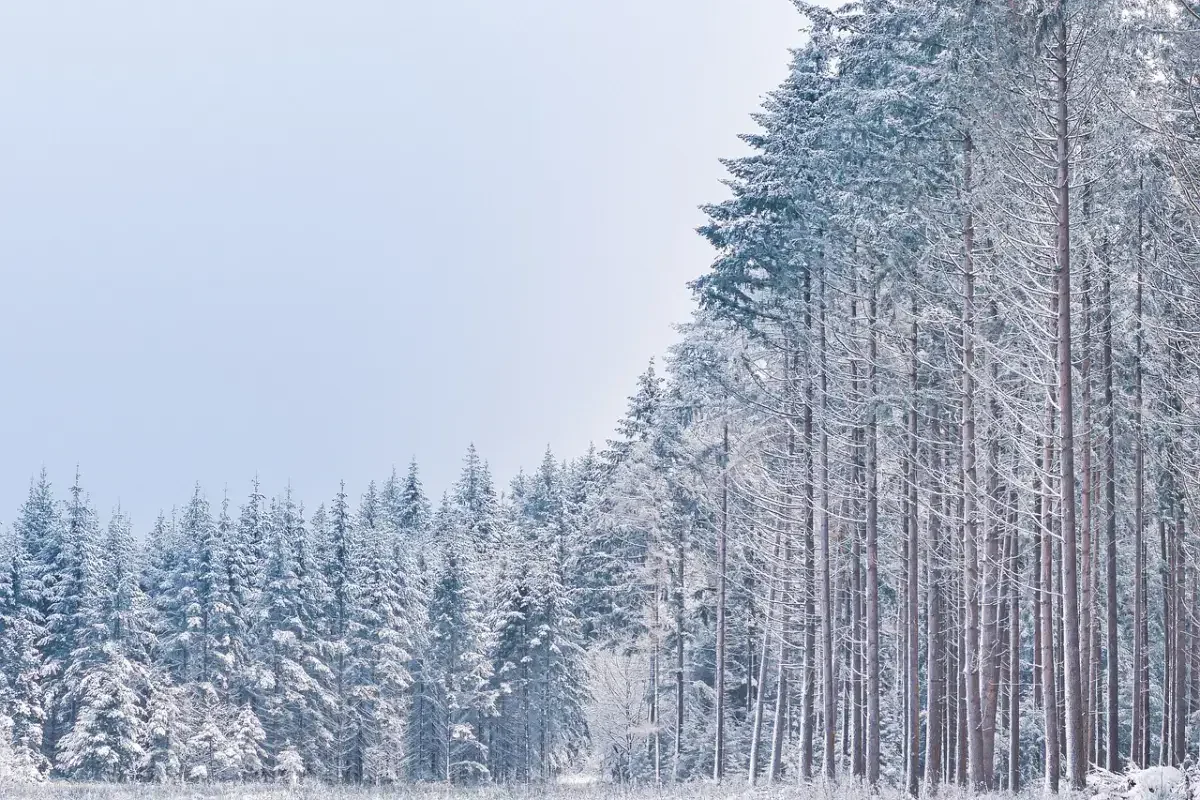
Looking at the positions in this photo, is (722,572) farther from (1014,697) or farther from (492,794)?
(1014,697)

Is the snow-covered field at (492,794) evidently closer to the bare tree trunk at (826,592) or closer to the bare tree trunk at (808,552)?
the bare tree trunk at (826,592)

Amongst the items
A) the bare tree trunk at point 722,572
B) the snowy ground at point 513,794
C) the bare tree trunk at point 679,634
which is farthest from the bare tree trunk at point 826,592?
the bare tree trunk at point 679,634

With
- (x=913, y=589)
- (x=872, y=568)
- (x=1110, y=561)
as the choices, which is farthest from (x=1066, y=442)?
(x=1110, y=561)

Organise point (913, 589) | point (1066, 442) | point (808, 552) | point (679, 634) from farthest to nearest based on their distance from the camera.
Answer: point (679, 634), point (808, 552), point (913, 589), point (1066, 442)

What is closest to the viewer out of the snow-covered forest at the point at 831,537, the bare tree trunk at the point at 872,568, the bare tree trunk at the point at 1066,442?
the bare tree trunk at the point at 1066,442

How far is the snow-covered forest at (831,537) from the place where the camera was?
627 inches

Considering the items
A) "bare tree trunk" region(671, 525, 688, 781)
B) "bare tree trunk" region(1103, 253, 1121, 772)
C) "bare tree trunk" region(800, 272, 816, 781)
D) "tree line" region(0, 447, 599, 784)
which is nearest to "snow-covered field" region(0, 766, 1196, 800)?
"bare tree trunk" region(800, 272, 816, 781)

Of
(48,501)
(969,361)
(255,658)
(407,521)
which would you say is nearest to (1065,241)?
(969,361)

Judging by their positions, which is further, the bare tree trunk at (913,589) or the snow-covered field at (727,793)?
the bare tree trunk at (913,589)

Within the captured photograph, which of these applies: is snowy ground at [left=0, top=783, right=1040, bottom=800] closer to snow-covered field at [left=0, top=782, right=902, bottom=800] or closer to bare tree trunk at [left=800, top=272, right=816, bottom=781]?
snow-covered field at [left=0, top=782, right=902, bottom=800]

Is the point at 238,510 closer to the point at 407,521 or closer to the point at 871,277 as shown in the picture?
the point at 407,521

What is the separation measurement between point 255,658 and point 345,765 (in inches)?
280

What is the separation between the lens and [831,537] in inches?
1123

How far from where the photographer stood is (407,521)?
79.8m
